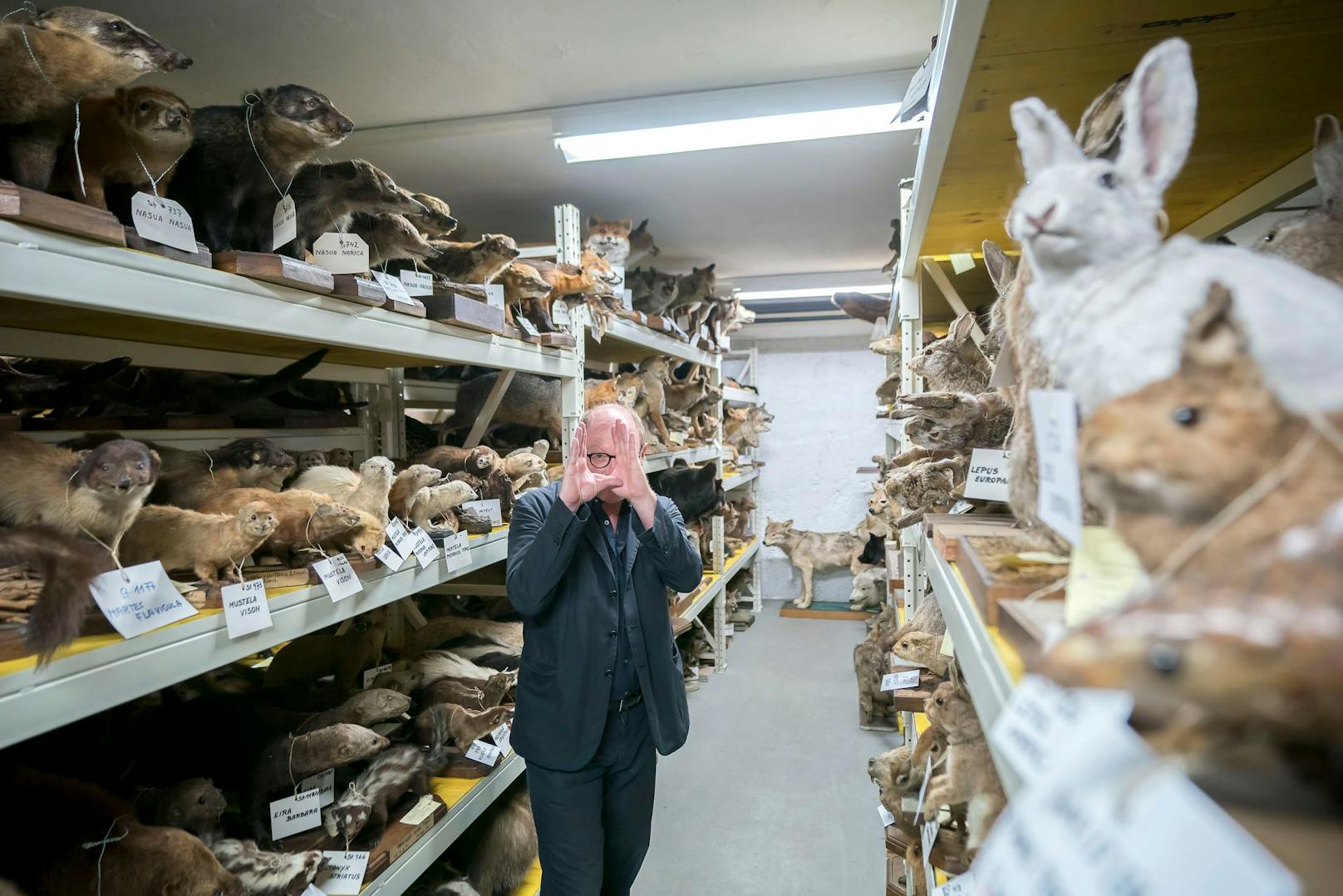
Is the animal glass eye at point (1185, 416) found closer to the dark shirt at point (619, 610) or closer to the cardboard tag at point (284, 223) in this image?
the cardboard tag at point (284, 223)

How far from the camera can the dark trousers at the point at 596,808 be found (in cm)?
175

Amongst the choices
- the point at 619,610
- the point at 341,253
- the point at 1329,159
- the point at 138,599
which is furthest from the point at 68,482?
the point at 1329,159

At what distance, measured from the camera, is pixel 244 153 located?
4.29ft

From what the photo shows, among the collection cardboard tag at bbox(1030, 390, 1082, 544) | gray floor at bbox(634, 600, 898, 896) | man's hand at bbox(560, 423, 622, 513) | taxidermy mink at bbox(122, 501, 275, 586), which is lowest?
gray floor at bbox(634, 600, 898, 896)

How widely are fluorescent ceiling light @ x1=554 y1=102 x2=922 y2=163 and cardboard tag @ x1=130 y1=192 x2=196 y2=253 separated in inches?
65.6

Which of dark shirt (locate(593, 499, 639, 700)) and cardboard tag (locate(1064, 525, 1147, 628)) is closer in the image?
cardboard tag (locate(1064, 525, 1147, 628))

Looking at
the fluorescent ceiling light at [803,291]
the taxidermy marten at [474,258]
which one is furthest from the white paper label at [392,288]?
the fluorescent ceiling light at [803,291]

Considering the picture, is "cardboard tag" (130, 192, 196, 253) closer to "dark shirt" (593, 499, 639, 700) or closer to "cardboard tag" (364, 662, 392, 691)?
"dark shirt" (593, 499, 639, 700)

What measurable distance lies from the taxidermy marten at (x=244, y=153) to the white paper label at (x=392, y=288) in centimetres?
24

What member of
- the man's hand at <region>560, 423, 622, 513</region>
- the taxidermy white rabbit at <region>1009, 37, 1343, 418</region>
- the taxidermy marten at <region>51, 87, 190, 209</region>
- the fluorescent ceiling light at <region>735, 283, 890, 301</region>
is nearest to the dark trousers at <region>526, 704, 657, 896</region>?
the man's hand at <region>560, 423, 622, 513</region>

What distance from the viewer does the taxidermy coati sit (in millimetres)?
920

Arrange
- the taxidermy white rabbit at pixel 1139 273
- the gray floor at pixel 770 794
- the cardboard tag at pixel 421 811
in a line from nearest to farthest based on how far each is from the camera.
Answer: the taxidermy white rabbit at pixel 1139 273 → the cardboard tag at pixel 421 811 → the gray floor at pixel 770 794

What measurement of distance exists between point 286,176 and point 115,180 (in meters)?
0.30

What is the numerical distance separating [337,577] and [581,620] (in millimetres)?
599
